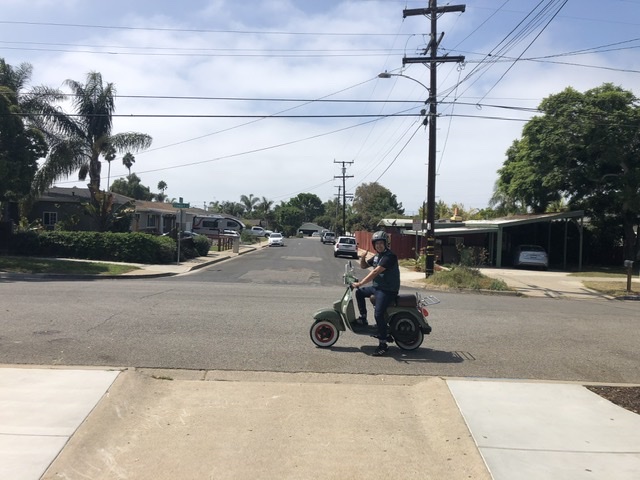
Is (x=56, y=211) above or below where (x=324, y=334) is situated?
above

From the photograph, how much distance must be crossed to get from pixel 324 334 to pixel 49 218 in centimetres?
3232

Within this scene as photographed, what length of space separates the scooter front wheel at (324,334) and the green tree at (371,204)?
70.6 m

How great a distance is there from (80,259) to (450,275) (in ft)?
51.7

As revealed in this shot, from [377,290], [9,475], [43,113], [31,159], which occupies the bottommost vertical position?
[9,475]

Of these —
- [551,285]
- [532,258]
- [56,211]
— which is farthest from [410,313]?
[56,211]

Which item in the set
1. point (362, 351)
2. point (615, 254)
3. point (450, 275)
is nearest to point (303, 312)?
point (362, 351)

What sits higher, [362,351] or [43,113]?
[43,113]

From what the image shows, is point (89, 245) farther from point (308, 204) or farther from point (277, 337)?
point (308, 204)

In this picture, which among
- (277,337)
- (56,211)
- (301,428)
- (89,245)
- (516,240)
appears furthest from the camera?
(516,240)

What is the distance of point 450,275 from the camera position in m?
20.7

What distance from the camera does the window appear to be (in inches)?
1388

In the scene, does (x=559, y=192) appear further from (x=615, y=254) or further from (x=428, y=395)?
(x=428, y=395)

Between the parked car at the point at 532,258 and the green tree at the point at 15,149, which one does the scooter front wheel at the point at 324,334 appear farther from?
the parked car at the point at 532,258

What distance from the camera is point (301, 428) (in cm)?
493
